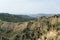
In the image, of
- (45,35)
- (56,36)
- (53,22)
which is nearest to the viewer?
(56,36)

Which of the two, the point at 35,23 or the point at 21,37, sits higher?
the point at 35,23

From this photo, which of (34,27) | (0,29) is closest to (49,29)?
(34,27)

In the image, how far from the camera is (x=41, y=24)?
63.1m

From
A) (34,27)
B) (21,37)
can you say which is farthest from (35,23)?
(21,37)

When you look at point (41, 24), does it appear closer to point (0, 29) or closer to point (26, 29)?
point (26, 29)

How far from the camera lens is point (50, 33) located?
2250 inches

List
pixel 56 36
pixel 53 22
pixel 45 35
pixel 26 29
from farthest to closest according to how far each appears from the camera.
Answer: pixel 26 29 → pixel 53 22 → pixel 45 35 → pixel 56 36

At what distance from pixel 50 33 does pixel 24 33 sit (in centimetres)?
1128

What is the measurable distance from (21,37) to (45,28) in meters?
8.94

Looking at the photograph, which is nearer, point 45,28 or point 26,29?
point 45,28

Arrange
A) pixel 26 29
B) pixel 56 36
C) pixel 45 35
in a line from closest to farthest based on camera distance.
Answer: pixel 56 36 < pixel 45 35 < pixel 26 29

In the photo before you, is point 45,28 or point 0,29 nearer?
point 45,28

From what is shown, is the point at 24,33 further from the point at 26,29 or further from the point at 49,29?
the point at 49,29

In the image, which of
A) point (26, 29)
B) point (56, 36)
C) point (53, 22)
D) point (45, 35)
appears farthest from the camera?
point (26, 29)
